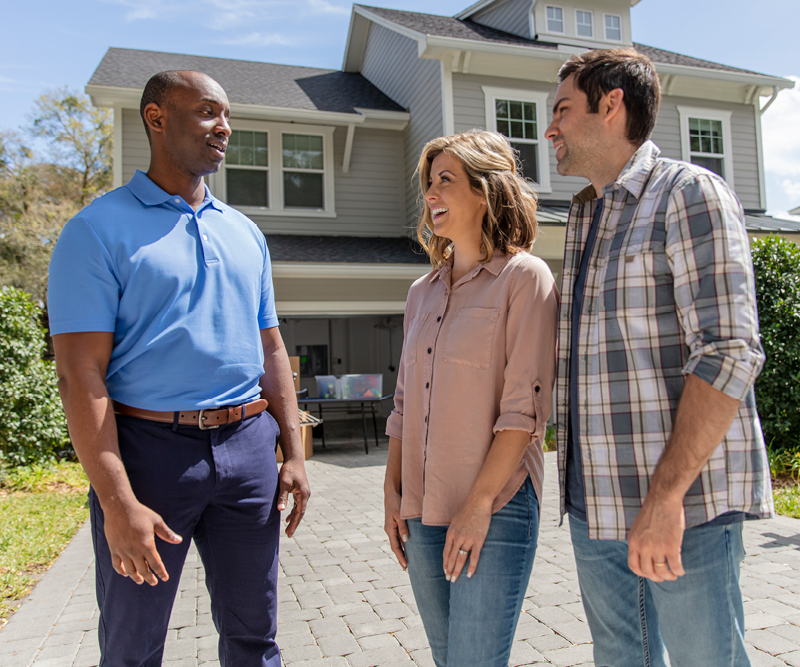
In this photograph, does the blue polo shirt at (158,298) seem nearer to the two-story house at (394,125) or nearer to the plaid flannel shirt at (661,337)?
the plaid flannel shirt at (661,337)

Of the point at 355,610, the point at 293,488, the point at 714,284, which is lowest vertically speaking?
the point at 355,610

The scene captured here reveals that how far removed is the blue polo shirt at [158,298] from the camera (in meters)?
1.69

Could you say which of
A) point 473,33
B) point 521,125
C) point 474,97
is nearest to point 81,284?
point 474,97

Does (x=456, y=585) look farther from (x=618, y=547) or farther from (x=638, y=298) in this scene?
(x=638, y=298)

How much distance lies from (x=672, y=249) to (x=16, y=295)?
857 cm

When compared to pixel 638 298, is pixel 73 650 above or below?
below

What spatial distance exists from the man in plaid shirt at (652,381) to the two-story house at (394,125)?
7.82m

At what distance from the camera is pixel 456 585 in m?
1.68

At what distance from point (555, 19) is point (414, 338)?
11748 mm

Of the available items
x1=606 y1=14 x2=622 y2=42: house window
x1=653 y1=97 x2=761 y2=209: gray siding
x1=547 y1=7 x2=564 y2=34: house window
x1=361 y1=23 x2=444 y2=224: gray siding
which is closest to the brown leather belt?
x1=361 y1=23 x2=444 y2=224: gray siding

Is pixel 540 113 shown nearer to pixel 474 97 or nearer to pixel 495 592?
pixel 474 97

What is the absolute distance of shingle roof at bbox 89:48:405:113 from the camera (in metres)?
10.6

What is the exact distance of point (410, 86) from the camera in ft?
37.7

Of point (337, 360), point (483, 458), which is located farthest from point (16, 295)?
point (337, 360)
